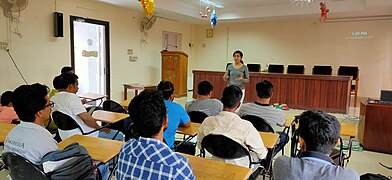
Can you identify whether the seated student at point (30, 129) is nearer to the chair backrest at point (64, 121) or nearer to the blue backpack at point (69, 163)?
the blue backpack at point (69, 163)

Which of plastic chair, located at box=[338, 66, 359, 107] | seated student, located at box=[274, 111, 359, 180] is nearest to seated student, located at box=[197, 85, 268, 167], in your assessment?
seated student, located at box=[274, 111, 359, 180]

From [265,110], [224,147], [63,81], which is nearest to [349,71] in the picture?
[265,110]

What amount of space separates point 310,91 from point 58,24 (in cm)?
582

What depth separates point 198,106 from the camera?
127 inches

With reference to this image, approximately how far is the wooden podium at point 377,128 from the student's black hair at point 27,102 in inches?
158

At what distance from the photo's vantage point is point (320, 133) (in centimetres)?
137

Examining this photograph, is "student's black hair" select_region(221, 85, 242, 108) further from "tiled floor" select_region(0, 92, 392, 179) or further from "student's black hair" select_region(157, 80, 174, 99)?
"tiled floor" select_region(0, 92, 392, 179)

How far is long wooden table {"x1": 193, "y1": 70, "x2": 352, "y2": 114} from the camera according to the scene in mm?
6625

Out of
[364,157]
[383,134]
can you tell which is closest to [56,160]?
[364,157]

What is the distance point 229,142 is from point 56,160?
1.06m

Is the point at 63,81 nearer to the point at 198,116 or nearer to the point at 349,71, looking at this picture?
the point at 198,116

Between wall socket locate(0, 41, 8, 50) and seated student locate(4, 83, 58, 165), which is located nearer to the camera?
seated student locate(4, 83, 58, 165)

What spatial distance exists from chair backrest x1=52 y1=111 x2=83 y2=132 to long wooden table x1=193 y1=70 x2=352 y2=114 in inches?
223

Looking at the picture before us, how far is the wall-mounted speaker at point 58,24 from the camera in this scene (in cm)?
574
